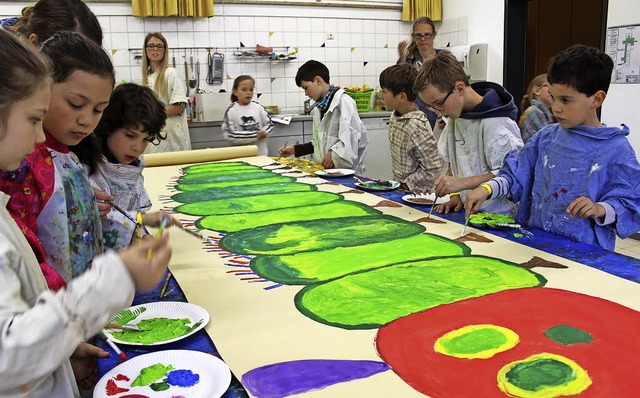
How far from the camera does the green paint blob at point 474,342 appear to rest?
0.95 m

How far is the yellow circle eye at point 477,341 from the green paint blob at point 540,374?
0.20 feet

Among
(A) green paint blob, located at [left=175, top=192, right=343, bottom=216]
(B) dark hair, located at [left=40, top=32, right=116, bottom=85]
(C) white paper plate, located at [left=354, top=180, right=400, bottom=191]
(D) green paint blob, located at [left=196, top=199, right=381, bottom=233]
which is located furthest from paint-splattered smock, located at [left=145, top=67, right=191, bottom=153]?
(B) dark hair, located at [left=40, top=32, right=116, bottom=85]

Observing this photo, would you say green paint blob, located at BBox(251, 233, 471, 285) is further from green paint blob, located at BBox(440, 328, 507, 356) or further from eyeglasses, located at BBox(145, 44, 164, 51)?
eyeglasses, located at BBox(145, 44, 164, 51)

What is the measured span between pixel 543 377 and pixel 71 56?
1.13 m

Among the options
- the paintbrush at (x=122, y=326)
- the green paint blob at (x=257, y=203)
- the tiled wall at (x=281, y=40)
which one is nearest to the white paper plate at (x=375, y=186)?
the green paint blob at (x=257, y=203)

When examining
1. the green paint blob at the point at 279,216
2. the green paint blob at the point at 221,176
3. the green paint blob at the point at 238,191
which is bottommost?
the green paint blob at the point at 279,216

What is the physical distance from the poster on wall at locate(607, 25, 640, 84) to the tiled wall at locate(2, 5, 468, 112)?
1.81 m

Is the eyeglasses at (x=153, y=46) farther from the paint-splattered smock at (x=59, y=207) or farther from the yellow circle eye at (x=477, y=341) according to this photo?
the yellow circle eye at (x=477, y=341)

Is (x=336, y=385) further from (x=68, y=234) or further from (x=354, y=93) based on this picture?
(x=354, y=93)

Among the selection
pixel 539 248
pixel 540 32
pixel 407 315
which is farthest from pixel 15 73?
pixel 540 32

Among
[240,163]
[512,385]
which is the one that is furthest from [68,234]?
[240,163]

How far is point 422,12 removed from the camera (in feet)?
18.8

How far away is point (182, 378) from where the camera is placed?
878 millimetres

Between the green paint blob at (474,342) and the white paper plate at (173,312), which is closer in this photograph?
the green paint blob at (474,342)
